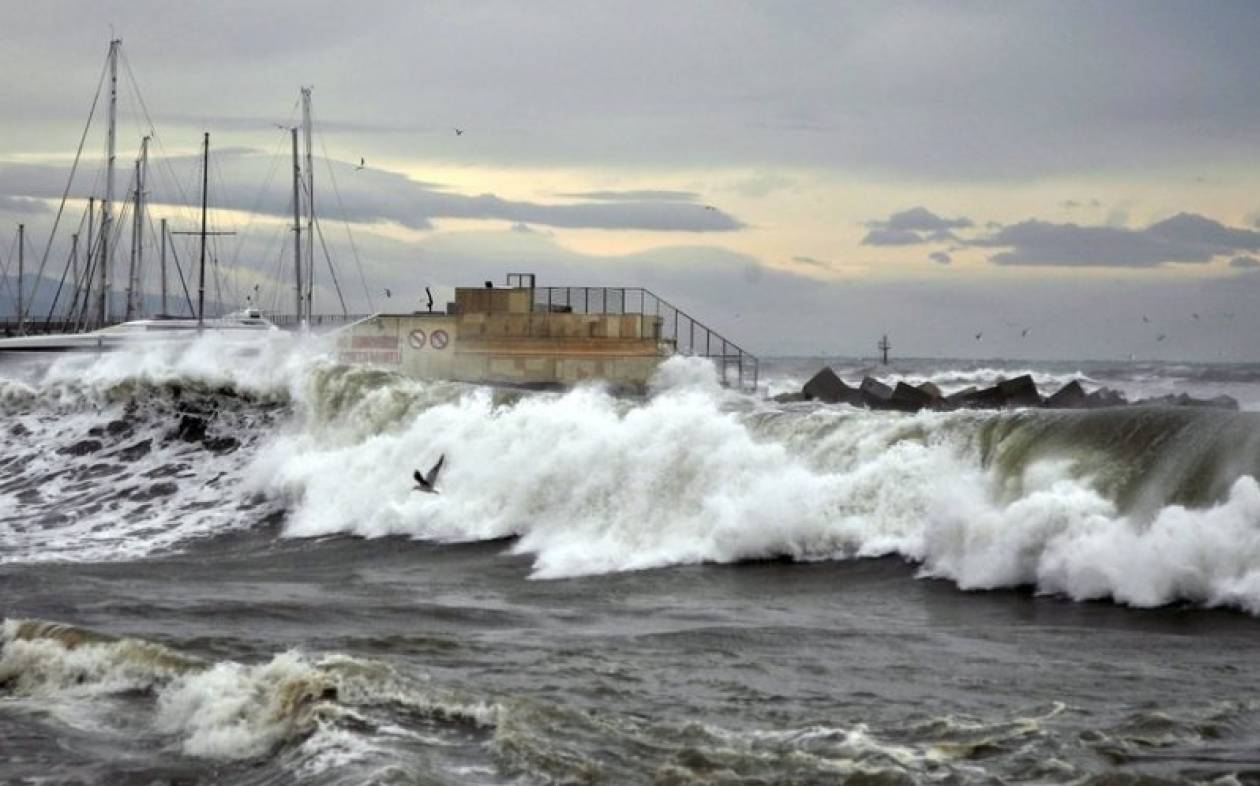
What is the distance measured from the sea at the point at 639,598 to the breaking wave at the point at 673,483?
0.06 m

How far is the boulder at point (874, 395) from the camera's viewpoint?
43594 millimetres

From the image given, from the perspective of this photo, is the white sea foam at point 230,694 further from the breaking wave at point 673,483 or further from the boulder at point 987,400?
the boulder at point 987,400

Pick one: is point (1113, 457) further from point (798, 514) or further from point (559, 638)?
point (559, 638)

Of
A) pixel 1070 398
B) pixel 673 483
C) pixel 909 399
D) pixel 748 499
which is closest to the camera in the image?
pixel 748 499

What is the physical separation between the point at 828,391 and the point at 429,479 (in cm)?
2262

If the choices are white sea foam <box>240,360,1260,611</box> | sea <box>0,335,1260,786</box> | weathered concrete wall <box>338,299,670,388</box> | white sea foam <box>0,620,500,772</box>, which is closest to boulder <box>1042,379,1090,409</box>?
weathered concrete wall <box>338,299,670,388</box>

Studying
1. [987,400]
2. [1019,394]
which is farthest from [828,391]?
[1019,394]

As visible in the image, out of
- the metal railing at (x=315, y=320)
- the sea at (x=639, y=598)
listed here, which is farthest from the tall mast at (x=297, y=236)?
the sea at (x=639, y=598)

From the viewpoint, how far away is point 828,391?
4744 centimetres

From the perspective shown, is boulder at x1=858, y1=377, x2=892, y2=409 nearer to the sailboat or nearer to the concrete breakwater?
the concrete breakwater

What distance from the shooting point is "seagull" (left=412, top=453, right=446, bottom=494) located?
25.5 m

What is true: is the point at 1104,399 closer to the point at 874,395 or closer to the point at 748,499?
the point at 874,395

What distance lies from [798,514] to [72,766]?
11.4m

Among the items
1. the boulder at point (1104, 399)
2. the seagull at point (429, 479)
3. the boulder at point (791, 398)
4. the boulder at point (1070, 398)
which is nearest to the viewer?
the seagull at point (429, 479)
